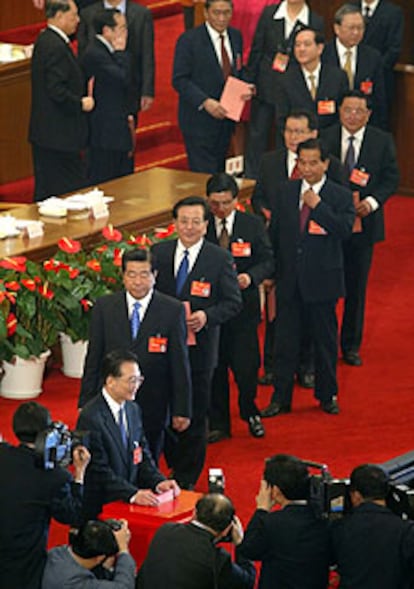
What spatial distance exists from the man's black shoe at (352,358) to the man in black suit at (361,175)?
2 cm

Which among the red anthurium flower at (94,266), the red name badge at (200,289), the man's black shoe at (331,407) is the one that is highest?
the red name badge at (200,289)

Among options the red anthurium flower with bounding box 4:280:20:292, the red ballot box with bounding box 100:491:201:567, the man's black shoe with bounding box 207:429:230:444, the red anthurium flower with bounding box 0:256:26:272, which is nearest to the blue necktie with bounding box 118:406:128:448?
the red ballot box with bounding box 100:491:201:567

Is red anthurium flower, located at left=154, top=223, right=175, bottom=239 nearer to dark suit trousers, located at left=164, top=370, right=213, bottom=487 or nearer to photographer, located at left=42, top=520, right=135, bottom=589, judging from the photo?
dark suit trousers, located at left=164, top=370, right=213, bottom=487

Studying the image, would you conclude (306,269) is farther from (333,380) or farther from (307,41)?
(307,41)

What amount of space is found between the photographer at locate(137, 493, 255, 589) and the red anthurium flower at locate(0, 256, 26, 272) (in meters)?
3.48

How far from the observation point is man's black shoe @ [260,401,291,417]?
952 centimetres

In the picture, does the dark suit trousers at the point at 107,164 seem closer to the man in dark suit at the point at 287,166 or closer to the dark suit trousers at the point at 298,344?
the man in dark suit at the point at 287,166

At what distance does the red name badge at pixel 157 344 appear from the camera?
8109mm

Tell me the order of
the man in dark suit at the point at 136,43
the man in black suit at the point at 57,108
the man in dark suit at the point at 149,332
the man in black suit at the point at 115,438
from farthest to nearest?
the man in dark suit at the point at 136,43 → the man in black suit at the point at 57,108 → the man in dark suit at the point at 149,332 → the man in black suit at the point at 115,438

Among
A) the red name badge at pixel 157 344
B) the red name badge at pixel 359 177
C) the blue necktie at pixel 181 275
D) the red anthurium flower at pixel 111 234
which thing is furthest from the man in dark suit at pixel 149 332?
the red name badge at pixel 359 177

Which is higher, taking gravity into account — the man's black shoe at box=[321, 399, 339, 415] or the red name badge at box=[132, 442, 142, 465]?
the red name badge at box=[132, 442, 142, 465]

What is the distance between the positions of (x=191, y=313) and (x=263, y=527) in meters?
2.14

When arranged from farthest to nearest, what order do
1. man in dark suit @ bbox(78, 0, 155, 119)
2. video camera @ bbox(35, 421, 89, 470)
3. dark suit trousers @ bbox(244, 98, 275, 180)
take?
1. dark suit trousers @ bbox(244, 98, 275, 180)
2. man in dark suit @ bbox(78, 0, 155, 119)
3. video camera @ bbox(35, 421, 89, 470)

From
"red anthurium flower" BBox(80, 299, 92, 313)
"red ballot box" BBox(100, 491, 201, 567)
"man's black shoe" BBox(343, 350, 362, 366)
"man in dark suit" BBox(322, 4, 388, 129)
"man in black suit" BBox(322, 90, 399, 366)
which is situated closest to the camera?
"red ballot box" BBox(100, 491, 201, 567)
